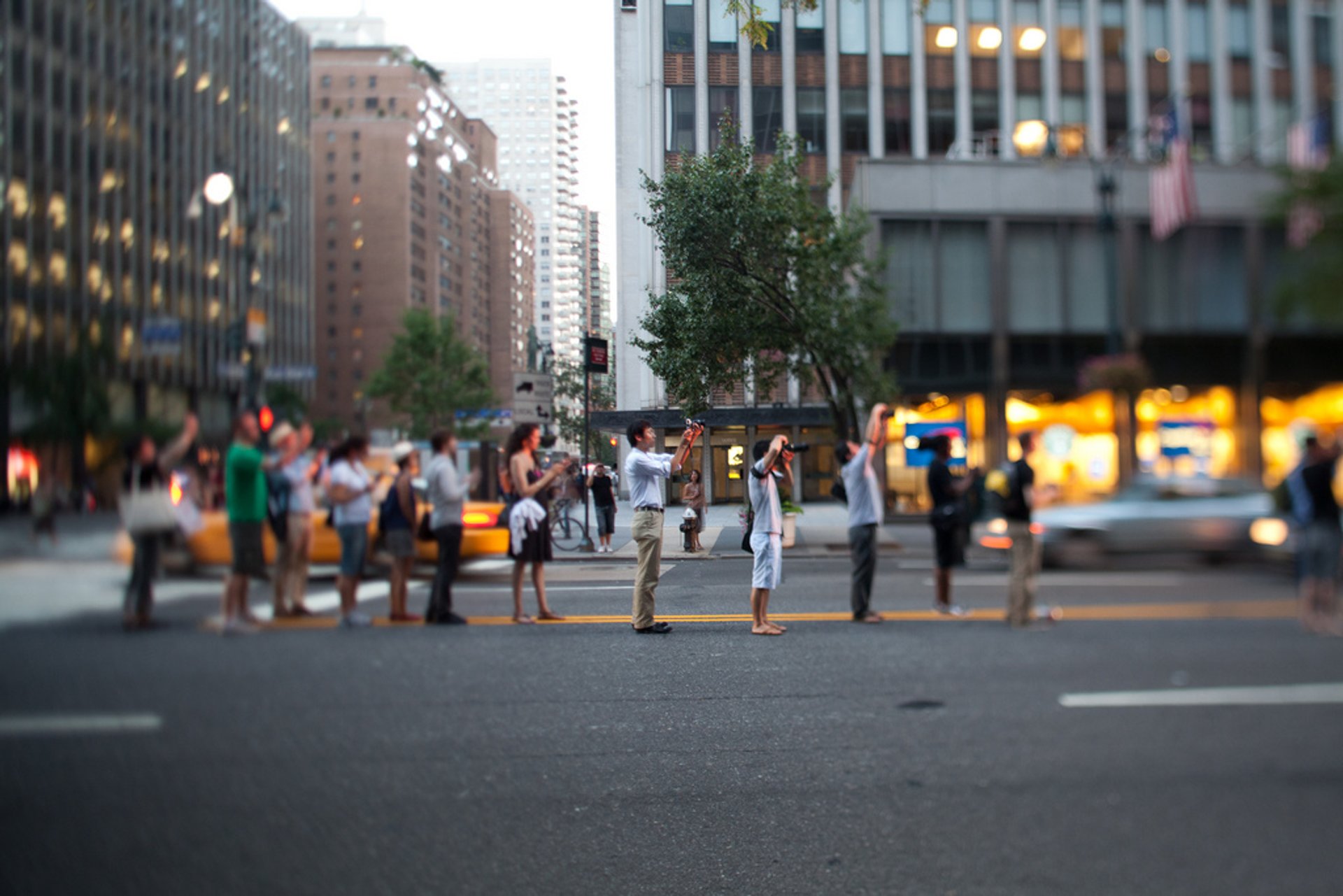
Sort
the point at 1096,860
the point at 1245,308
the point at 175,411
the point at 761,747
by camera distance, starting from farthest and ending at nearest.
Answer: the point at 1096,860 < the point at 761,747 < the point at 1245,308 < the point at 175,411

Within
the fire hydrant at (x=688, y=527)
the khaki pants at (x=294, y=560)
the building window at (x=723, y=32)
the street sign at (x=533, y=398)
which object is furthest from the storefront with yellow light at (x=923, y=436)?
the khaki pants at (x=294, y=560)

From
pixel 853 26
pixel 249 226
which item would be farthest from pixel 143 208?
pixel 853 26

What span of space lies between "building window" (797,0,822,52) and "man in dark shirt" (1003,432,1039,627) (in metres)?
1.16

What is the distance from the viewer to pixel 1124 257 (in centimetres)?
203

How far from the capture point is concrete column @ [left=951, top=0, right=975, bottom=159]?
2104 mm

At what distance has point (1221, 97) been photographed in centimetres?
174

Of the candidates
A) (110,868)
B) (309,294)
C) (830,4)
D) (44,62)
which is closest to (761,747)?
(110,868)

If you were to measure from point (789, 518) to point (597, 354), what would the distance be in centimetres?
63

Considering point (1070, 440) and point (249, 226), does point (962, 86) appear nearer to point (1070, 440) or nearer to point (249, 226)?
point (1070, 440)

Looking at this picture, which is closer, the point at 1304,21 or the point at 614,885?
the point at 1304,21

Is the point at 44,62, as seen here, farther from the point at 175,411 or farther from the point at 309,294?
the point at 175,411

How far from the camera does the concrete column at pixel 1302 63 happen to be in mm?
1695

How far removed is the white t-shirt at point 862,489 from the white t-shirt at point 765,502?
0.16 meters

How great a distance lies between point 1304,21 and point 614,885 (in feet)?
10.3
